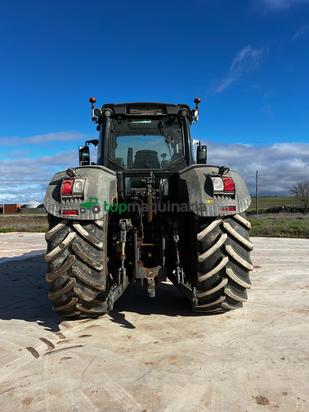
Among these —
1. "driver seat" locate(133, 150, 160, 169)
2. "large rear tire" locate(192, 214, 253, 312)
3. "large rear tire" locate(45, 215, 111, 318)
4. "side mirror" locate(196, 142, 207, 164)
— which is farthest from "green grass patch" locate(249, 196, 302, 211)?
"large rear tire" locate(45, 215, 111, 318)

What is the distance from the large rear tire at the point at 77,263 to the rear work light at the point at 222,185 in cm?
121

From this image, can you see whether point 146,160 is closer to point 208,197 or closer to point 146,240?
point 146,240

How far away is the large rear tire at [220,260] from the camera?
4484 millimetres

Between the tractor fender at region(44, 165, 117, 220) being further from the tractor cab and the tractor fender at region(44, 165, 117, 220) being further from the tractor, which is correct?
the tractor cab

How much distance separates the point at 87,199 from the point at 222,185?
141 cm

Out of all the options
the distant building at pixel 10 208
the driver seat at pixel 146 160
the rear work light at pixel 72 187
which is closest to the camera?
the rear work light at pixel 72 187

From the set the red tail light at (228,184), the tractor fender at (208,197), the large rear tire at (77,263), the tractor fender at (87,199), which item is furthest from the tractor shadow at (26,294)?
the red tail light at (228,184)

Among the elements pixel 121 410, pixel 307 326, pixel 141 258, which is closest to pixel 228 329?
pixel 307 326

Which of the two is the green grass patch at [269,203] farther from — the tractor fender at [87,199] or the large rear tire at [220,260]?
the tractor fender at [87,199]

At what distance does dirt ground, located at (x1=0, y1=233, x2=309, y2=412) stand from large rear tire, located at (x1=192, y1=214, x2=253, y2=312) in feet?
1.05

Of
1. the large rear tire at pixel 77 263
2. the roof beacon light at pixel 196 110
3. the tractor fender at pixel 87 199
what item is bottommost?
the large rear tire at pixel 77 263

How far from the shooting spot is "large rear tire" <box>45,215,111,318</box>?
171 inches

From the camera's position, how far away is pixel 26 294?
6324 mm

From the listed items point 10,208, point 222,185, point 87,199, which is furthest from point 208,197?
point 10,208
